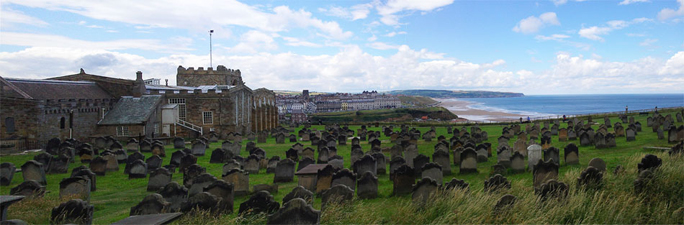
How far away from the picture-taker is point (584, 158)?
17.3 metres

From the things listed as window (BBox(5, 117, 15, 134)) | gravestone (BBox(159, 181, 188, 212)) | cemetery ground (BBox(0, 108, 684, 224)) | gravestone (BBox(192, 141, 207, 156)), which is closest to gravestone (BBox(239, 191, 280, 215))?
cemetery ground (BBox(0, 108, 684, 224))

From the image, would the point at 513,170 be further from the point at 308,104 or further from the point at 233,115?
the point at 308,104

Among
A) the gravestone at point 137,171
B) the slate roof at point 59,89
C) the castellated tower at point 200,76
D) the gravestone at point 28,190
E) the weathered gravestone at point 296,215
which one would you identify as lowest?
the gravestone at point 137,171

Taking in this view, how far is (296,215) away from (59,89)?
3379cm

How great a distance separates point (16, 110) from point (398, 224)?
2879 cm

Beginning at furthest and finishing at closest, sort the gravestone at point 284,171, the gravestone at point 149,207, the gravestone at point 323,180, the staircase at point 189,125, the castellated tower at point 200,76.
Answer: the castellated tower at point 200,76 < the staircase at point 189,125 < the gravestone at point 284,171 < the gravestone at point 323,180 < the gravestone at point 149,207

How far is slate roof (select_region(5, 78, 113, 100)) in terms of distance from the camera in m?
31.0

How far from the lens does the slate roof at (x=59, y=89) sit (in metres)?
31.0

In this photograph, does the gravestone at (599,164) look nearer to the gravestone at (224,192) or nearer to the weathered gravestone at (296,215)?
the weathered gravestone at (296,215)

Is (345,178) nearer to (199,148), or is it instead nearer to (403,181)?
(403,181)

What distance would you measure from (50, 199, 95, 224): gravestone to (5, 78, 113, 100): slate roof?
25.7 metres

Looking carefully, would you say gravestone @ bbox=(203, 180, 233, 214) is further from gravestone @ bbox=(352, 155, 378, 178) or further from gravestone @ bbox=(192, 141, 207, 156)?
gravestone @ bbox=(192, 141, 207, 156)

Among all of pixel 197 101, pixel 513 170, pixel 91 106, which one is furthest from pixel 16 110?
pixel 513 170

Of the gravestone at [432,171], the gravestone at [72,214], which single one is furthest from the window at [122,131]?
the gravestone at [432,171]
